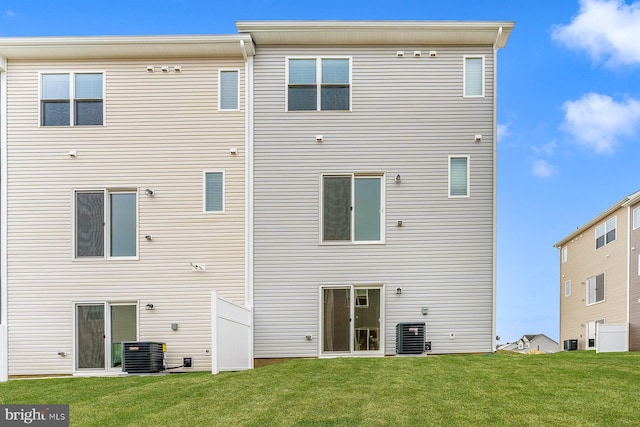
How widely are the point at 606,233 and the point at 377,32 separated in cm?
1460

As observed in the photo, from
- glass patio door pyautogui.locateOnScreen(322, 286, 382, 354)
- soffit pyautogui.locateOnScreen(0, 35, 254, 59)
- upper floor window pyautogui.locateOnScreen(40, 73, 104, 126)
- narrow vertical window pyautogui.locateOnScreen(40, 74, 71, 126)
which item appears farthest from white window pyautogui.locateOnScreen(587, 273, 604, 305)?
narrow vertical window pyautogui.locateOnScreen(40, 74, 71, 126)

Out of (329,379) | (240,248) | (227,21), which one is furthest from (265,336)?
(227,21)

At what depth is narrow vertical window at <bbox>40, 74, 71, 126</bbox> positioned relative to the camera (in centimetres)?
1251

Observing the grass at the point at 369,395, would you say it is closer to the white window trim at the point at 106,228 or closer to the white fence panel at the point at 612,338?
the white window trim at the point at 106,228

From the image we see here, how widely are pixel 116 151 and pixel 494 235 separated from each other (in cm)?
851

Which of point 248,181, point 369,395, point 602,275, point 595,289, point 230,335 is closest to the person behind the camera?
point 369,395

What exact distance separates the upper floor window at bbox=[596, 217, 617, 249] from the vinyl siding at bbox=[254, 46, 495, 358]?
11.5 metres

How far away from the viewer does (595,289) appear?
22797mm

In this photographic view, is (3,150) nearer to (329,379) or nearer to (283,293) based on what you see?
(283,293)

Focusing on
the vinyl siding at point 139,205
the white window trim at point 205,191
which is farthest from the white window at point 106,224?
the white window trim at point 205,191

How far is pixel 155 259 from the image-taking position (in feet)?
40.0

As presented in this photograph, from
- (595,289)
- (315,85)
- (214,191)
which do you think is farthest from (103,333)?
(595,289)

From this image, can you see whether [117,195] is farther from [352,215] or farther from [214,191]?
[352,215]

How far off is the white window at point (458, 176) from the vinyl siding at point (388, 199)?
0.12 m
